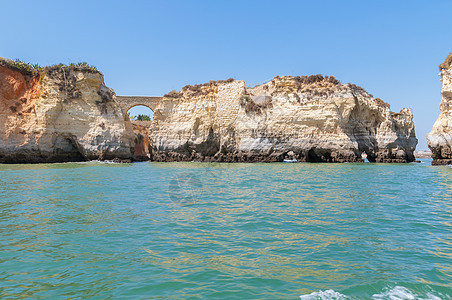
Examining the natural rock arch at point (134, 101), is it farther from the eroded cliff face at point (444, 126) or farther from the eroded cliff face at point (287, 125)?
the eroded cliff face at point (444, 126)

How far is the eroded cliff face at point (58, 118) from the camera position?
29.3 meters

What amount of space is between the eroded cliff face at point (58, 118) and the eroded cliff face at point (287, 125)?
6289 millimetres

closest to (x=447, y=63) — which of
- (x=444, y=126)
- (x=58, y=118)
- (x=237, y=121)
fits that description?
(x=444, y=126)

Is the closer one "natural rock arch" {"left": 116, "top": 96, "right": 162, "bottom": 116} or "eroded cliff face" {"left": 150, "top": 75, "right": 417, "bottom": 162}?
"eroded cliff face" {"left": 150, "top": 75, "right": 417, "bottom": 162}

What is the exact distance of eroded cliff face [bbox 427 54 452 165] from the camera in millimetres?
24406

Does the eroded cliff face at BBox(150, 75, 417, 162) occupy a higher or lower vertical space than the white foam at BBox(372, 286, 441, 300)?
higher

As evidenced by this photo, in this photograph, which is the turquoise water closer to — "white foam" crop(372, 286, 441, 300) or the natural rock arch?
"white foam" crop(372, 286, 441, 300)

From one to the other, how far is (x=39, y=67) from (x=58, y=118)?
6.30 meters

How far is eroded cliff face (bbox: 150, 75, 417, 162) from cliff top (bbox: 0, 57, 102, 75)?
397 inches

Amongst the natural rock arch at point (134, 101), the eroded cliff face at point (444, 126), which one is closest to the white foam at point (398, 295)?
the eroded cliff face at point (444, 126)

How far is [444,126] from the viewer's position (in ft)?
80.8

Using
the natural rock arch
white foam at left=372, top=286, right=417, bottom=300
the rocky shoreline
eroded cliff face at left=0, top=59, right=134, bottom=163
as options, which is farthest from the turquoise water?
the natural rock arch

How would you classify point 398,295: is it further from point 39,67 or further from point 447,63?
point 39,67

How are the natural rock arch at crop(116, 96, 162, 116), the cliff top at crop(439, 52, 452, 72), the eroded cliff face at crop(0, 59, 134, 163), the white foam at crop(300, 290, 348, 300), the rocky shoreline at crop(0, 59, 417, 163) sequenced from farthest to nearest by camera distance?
the natural rock arch at crop(116, 96, 162, 116)
the rocky shoreline at crop(0, 59, 417, 163)
the eroded cliff face at crop(0, 59, 134, 163)
the cliff top at crop(439, 52, 452, 72)
the white foam at crop(300, 290, 348, 300)
